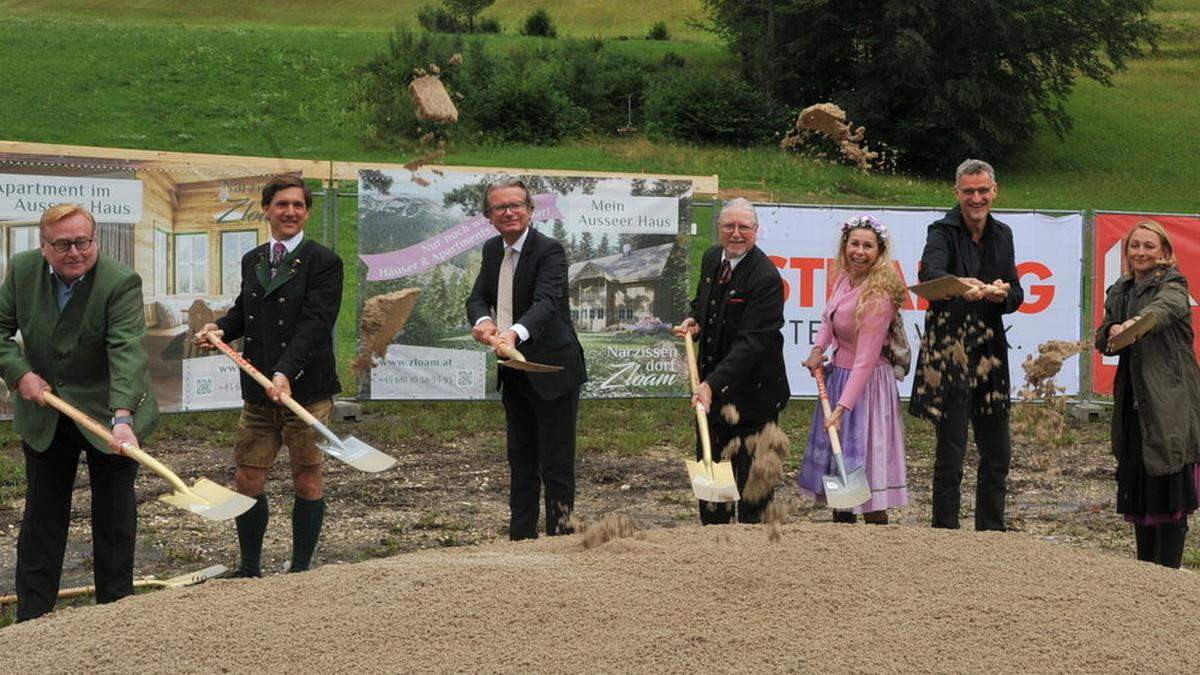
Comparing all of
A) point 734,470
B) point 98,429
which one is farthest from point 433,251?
point 98,429

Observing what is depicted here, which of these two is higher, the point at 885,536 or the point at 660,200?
the point at 660,200

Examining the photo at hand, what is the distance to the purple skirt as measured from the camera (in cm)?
644

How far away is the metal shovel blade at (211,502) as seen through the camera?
17.1 feet

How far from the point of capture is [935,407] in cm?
651

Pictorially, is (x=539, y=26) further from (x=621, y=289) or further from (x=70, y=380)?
(x=70, y=380)

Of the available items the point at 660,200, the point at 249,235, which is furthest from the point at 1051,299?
the point at 249,235

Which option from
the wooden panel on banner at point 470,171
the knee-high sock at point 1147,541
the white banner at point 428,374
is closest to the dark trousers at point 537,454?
the knee-high sock at point 1147,541

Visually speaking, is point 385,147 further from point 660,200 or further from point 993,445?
point 993,445

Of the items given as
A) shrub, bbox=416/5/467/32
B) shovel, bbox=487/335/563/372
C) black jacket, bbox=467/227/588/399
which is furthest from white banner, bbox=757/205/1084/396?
shrub, bbox=416/5/467/32

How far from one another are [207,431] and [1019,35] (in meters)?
34.5

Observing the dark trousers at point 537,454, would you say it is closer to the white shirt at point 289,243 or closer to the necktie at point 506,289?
the necktie at point 506,289

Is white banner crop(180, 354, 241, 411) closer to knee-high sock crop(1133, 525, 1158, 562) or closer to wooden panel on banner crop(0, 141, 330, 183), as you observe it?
wooden panel on banner crop(0, 141, 330, 183)

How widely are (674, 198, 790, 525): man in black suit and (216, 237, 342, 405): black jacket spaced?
1740 millimetres

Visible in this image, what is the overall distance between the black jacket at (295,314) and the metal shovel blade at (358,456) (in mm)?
384
